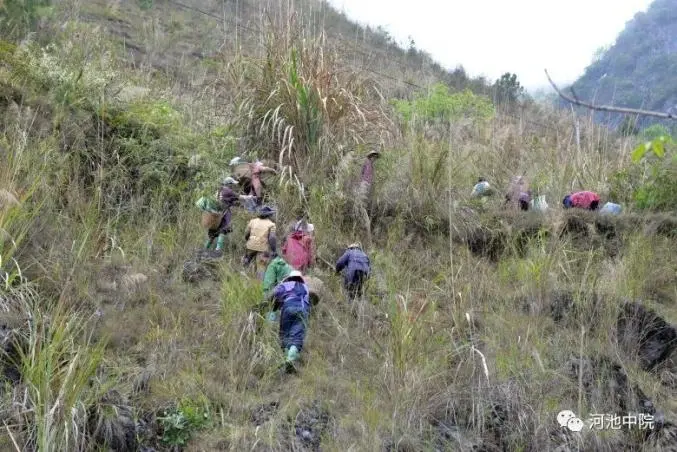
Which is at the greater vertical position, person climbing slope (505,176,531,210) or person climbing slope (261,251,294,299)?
person climbing slope (505,176,531,210)

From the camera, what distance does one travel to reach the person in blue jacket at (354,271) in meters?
6.53

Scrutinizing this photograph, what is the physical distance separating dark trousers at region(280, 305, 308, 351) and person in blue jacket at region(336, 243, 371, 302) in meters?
0.95

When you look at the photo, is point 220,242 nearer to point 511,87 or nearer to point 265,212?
point 265,212

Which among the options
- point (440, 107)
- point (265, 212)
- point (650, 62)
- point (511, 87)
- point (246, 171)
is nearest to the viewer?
point (265, 212)

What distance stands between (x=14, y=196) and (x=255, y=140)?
3322mm

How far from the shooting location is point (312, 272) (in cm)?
699

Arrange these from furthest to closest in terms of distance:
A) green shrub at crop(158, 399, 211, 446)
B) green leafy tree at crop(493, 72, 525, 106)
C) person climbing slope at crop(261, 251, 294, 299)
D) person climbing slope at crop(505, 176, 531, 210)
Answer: green leafy tree at crop(493, 72, 525, 106) < person climbing slope at crop(505, 176, 531, 210) < person climbing slope at crop(261, 251, 294, 299) < green shrub at crop(158, 399, 211, 446)

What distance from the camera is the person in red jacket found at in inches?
338

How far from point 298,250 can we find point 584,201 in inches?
160

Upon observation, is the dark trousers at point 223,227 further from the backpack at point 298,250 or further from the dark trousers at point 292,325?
the dark trousers at point 292,325

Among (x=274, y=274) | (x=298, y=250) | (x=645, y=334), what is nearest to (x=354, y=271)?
(x=298, y=250)

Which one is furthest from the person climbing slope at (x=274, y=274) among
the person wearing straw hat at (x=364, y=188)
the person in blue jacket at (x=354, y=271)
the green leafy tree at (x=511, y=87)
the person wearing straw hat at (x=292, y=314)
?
the green leafy tree at (x=511, y=87)

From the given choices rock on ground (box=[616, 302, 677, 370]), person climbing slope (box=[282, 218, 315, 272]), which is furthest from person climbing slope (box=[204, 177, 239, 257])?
rock on ground (box=[616, 302, 677, 370])

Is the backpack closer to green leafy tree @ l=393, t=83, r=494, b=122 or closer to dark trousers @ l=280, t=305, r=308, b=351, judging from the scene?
dark trousers @ l=280, t=305, r=308, b=351
